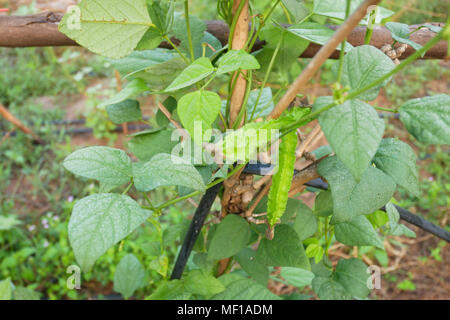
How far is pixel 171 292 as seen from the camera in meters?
0.73

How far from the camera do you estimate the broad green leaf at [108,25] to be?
44cm

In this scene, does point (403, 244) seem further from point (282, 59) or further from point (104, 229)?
point (104, 229)

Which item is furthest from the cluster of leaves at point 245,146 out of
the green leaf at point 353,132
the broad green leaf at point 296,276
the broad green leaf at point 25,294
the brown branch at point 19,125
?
the brown branch at point 19,125

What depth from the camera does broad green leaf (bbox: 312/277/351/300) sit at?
2.29 feet

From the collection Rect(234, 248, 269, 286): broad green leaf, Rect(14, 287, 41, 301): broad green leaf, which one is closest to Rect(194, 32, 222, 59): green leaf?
Rect(234, 248, 269, 286): broad green leaf

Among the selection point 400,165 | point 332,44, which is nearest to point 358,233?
point 400,165

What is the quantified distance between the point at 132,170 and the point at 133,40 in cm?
17

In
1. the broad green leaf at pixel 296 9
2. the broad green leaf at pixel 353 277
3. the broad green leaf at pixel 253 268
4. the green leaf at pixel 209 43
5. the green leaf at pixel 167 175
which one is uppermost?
the broad green leaf at pixel 296 9

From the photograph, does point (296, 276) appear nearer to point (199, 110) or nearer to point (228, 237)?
point (228, 237)

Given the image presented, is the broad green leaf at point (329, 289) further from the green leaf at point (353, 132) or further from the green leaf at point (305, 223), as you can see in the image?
the green leaf at point (353, 132)

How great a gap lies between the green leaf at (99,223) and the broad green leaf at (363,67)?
28 centimetres

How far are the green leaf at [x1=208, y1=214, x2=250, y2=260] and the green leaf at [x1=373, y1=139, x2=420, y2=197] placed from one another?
0.88ft

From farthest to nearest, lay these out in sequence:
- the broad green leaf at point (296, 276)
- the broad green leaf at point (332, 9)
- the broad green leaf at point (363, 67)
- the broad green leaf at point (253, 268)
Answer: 1. the broad green leaf at point (296, 276)
2. the broad green leaf at point (253, 268)
3. the broad green leaf at point (332, 9)
4. the broad green leaf at point (363, 67)
